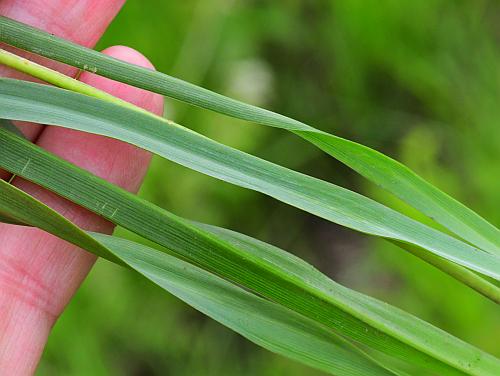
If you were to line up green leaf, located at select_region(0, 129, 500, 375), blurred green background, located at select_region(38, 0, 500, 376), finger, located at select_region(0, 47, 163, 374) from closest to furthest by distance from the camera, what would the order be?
1. green leaf, located at select_region(0, 129, 500, 375)
2. finger, located at select_region(0, 47, 163, 374)
3. blurred green background, located at select_region(38, 0, 500, 376)

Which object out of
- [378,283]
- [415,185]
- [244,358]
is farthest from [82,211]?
[378,283]

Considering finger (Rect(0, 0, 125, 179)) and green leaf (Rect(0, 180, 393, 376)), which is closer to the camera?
green leaf (Rect(0, 180, 393, 376))

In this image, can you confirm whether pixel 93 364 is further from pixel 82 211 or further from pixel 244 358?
pixel 82 211

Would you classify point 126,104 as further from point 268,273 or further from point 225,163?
point 268,273

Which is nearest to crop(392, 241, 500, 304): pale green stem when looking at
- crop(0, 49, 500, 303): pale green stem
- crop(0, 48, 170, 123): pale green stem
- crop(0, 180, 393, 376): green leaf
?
crop(0, 49, 500, 303): pale green stem

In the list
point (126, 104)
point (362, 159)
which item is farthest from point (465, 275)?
point (126, 104)

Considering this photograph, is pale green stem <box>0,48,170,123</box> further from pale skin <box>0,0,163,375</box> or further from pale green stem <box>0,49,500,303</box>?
pale skin <box>0,0,163,375</box>
